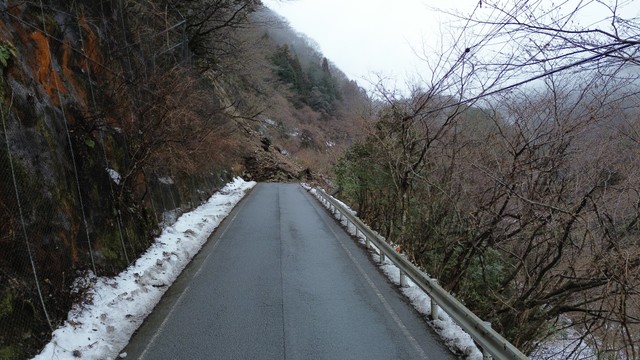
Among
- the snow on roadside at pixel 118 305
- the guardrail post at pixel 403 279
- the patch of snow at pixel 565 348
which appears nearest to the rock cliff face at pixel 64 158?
the snow on roadside at pixel 118 305

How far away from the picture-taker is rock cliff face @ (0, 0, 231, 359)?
5.28 m

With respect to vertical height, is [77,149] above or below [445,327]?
above

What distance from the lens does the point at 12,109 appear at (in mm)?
5945

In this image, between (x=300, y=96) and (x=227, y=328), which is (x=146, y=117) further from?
(x=300, y=96)

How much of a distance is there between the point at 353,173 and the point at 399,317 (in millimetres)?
14255

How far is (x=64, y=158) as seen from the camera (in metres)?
7.22

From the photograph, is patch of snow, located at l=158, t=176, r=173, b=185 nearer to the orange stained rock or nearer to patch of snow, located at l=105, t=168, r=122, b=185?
patch of snow, located at l=105, t=168, r=122, b=185

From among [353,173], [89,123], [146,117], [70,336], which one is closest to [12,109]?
[89,123]

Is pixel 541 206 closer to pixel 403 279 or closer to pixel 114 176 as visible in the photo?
pixel 403 279

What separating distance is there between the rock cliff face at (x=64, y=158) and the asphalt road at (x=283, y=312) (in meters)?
1.25

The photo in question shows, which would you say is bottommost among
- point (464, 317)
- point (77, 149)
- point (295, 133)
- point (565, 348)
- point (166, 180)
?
point (565, 348)

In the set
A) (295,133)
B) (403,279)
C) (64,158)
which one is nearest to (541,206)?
(403,279)

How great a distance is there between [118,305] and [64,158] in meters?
2.51

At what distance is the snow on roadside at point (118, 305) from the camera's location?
17.1ft
